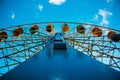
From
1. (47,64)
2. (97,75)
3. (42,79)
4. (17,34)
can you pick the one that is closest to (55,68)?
(47,64)

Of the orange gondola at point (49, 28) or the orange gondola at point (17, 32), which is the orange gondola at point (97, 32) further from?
the orange gondola at point (17, 32)

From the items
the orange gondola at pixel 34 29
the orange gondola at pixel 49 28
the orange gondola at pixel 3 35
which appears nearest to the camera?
the orange gondola at pixel 3 35

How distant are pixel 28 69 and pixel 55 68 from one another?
0.71 metres

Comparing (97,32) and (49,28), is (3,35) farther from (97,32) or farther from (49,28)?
(97,32)

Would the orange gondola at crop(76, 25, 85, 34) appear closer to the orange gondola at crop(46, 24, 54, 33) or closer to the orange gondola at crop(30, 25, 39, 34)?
the orange gondola at crop(46, 24, 54, 33)

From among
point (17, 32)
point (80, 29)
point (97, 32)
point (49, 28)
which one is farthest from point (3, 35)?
point (97, 32)

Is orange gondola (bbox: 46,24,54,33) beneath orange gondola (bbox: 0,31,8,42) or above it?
above

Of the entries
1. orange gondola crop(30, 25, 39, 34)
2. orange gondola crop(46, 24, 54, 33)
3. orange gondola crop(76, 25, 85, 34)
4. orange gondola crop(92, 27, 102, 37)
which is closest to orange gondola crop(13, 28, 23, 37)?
orange gondola crop(30, 25, 39, 34)

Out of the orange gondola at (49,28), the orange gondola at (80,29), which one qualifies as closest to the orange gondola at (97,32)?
the orange gondola at (80,29)

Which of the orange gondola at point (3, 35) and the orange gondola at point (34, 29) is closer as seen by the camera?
the orange gondola at point (3, 35)

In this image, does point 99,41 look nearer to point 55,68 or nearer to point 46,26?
point 46,26

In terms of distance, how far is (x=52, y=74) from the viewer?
3.98 m

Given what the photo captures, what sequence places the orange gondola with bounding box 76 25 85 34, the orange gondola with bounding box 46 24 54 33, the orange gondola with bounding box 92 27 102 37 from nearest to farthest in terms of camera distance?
the orange gondola with bounding box 92 27 102 37 → the orange gondola with bounding box 76 25 85 34 → the orange gondola with bounding box 46 24 54 33

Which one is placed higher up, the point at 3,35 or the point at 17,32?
the point at 17,32
